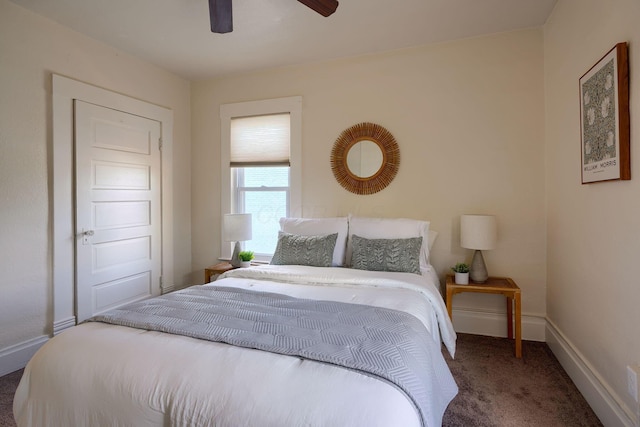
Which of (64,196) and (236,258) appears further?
(236,258)

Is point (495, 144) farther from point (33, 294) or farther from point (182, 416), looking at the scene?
point (33, 294)

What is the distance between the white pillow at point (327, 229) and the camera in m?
2.75

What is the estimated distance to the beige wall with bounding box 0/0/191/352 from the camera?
90.4 inches

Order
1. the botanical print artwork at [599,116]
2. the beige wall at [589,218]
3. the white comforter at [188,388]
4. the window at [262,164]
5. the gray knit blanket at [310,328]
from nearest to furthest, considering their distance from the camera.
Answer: the white comforter at [188,388]
the gray knit blanket at [310,328]
the beige wall at [589,218]
the botanical print artwork at [599,116]
the window at [262,164]

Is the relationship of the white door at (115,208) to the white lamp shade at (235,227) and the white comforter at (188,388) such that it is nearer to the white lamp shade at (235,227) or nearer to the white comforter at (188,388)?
the white lamp shade at (235,227)

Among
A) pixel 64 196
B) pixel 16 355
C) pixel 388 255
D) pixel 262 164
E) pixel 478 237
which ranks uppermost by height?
pixel 262 164

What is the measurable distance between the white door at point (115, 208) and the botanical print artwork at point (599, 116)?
364cm

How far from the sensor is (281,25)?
2619mm

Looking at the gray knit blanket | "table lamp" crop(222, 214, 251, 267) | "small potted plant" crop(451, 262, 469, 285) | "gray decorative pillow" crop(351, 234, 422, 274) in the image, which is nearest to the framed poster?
"small potted plant" crop(451, 262, 469, 285)

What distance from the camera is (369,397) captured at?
97 centimetres

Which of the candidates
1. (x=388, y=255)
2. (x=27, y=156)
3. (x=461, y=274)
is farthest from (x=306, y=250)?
(x=27, y=156)

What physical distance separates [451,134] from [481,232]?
938 mm

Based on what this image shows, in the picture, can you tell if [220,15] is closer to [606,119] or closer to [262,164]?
[262,164]

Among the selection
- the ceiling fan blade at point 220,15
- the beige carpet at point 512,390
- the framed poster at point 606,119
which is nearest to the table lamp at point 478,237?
the beige carpet at point 512,390
